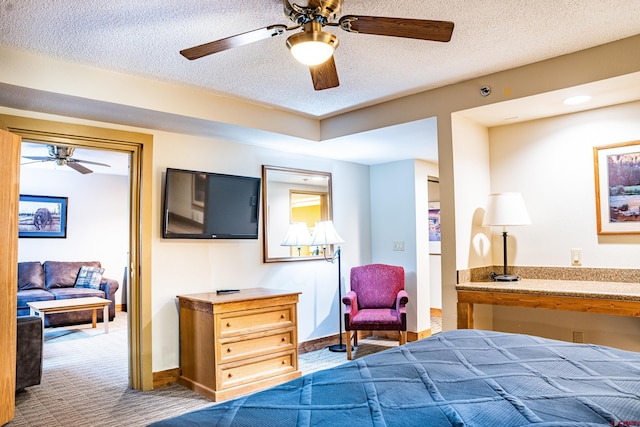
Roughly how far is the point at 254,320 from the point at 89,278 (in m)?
4.45

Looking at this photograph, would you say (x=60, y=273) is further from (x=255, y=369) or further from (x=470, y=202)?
(x=470, y=202)

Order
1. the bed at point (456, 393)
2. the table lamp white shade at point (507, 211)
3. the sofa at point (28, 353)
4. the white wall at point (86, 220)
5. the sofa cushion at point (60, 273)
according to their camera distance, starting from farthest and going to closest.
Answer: the white wall at point (86, 220) < the sofa cushion at point (60, 273) < the sofa at point (28, 353) < the table lamp white shade at point (507, 211) < the bed at point (456, 393)

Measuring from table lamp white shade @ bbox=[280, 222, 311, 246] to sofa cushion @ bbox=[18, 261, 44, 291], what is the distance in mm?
4401

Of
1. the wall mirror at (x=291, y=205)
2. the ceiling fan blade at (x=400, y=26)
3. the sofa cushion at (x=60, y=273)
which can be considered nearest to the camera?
the ceiling fan blade at (x=400, y=26)

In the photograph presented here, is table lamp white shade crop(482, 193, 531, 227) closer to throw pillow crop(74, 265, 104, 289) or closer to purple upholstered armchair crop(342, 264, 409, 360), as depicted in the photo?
purple upholstered armchair crop(342, 264, 409, 360)

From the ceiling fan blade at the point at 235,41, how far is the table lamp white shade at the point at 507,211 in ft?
7.07

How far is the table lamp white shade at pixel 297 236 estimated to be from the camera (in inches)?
173

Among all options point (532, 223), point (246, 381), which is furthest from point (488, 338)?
point (246, 381)

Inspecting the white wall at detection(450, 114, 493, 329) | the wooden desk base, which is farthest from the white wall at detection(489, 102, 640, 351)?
the wooden desk base

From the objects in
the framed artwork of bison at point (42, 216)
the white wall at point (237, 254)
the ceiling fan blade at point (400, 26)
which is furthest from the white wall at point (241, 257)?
the framed artwork of bison at point (42, 216)

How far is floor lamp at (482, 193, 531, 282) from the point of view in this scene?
3287mm

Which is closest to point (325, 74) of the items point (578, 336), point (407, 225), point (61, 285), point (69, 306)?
point (578, 336)

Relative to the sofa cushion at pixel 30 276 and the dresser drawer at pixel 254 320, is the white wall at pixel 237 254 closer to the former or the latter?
the dresser drawer at pixel 254 320

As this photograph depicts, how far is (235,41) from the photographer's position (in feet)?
6.92
